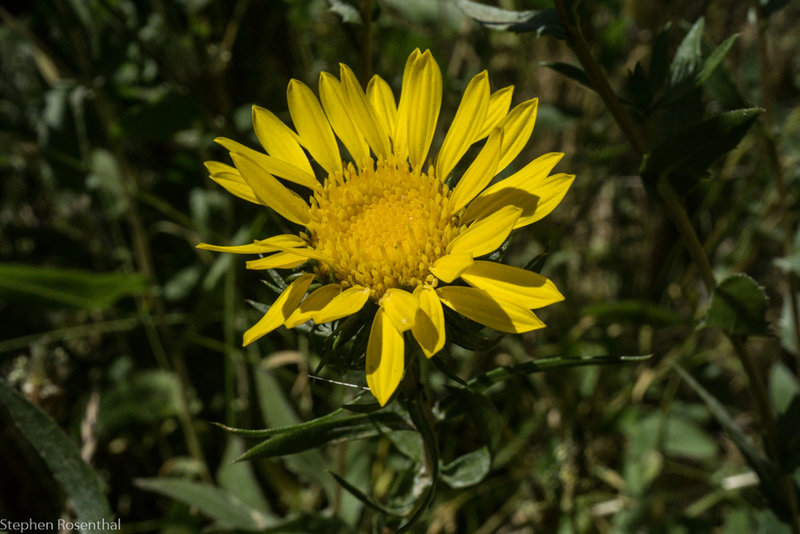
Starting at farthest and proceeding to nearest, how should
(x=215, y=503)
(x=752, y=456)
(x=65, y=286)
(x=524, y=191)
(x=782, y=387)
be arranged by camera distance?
(x=65, y=286) → (x=782, y=387) → (x=215, y=503) → (x=752, y=456) → (x=524, y=191)

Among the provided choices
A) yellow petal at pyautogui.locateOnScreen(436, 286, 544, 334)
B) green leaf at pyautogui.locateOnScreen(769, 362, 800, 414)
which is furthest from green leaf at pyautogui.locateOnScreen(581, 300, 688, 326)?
yellow petal at pyautogui.locateOnScreen(436, 286, 544, 334)

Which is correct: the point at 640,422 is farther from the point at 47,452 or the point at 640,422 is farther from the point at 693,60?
the point at 47,452

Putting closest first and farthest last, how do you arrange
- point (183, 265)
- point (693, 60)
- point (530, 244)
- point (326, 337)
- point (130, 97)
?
point (326, 337) → point (693, 60) → point (130, 97) → point (183, 265) → point (530, 244)

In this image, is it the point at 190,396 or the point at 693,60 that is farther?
the point at 190,396

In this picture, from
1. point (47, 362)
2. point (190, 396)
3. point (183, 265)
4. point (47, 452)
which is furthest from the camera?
point (183, 265)

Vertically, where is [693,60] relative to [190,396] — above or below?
above

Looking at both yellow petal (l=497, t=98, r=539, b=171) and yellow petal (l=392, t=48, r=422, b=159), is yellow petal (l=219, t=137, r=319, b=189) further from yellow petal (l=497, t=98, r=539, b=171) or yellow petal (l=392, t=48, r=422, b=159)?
yellow petal (l=497, t=98, r=539, b=171)

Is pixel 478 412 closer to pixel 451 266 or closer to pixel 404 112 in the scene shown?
pixel 451 266

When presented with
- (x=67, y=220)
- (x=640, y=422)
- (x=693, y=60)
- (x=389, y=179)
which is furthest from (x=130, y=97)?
(x=640, y=422)

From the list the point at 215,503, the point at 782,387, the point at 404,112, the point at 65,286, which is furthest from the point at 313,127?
the point at 782,387
